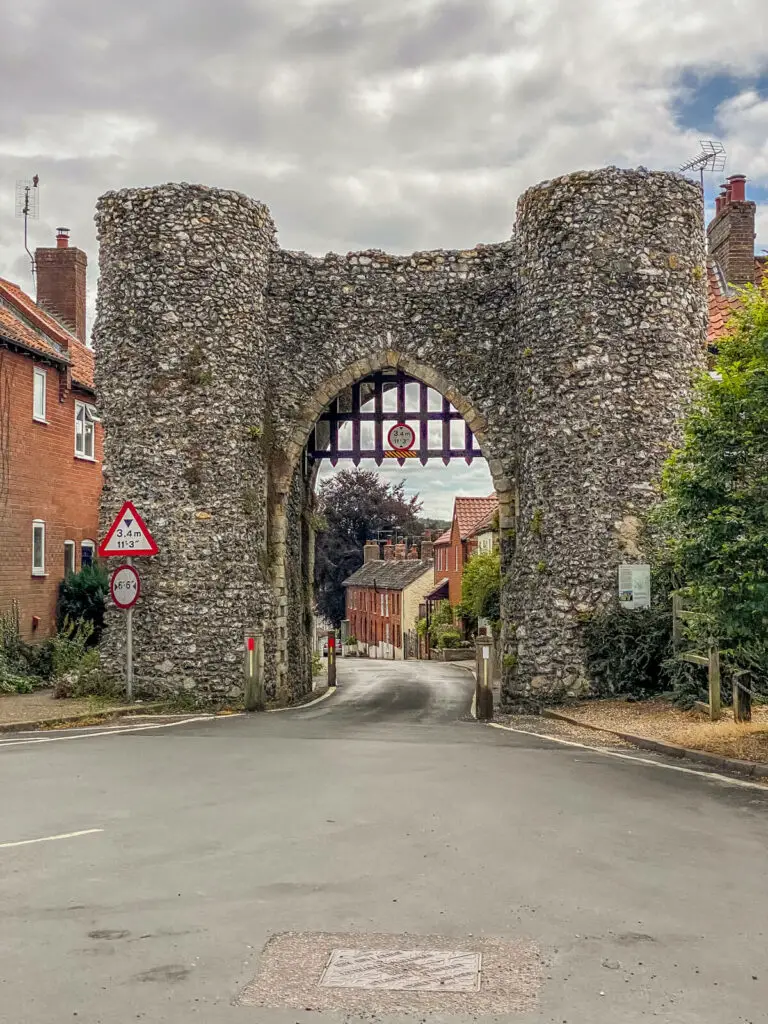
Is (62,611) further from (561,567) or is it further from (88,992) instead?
(88,992)

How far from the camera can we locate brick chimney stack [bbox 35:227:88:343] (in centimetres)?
2931

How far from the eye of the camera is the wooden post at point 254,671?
17.2 metres

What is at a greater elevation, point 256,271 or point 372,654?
point 256,271

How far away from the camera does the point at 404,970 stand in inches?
181

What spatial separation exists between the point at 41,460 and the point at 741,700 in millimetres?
16008

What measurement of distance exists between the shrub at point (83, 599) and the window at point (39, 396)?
3.74 meters

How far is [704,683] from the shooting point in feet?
49.9

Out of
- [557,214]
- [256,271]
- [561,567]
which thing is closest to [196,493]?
[256,271]

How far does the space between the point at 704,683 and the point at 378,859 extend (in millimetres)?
9925

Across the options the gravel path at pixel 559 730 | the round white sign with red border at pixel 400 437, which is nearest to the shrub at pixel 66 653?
the round white sign with red border at pixel 400 437

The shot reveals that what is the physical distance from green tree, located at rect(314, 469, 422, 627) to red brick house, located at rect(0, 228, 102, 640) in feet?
129

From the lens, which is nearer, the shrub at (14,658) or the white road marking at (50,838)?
the white road marking at (50,838)

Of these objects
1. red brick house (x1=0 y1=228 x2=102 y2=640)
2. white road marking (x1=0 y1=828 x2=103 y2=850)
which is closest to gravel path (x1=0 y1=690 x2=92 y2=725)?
red brick house (x1=0 y1=228 x2=102 y2=640)

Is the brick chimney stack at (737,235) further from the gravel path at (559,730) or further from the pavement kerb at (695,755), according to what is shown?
the pavement kerb at (695,755)
